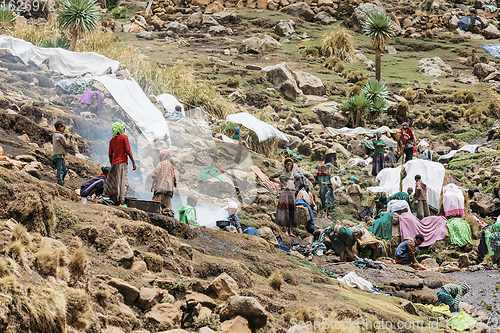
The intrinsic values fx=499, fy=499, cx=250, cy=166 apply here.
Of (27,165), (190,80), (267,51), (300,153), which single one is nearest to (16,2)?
(267,51)

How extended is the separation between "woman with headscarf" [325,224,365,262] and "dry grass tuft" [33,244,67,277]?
6362mm

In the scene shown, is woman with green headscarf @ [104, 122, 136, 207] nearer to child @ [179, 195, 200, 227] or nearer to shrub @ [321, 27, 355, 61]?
child @ [179, 195, 200, 227]

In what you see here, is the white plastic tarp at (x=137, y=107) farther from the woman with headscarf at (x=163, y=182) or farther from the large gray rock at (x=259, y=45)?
the large gray rock at (x=259, y=45)

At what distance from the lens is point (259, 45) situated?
102 feet

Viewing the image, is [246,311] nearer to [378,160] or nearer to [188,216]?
[188,216]

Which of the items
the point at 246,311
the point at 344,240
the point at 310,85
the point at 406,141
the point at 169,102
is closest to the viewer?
the point at 246,311

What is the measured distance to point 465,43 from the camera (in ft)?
121

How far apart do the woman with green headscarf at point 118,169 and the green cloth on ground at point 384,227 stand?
6.25 meters

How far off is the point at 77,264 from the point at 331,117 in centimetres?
1950

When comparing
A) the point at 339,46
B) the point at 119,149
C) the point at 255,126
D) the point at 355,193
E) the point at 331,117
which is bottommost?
the point at 355,193

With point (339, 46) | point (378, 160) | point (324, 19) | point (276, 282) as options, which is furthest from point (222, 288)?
point (324, 19)

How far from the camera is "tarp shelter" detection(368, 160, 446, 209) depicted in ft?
42.3

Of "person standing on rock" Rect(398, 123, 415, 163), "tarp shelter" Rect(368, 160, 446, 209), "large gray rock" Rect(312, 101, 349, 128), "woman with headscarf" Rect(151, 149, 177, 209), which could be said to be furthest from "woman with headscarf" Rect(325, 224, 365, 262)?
"large gray rock" Rect(312, 101, 349, 128)

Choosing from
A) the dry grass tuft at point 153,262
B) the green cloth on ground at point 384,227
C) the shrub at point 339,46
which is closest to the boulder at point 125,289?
the dry grass tuft at point 153,262
